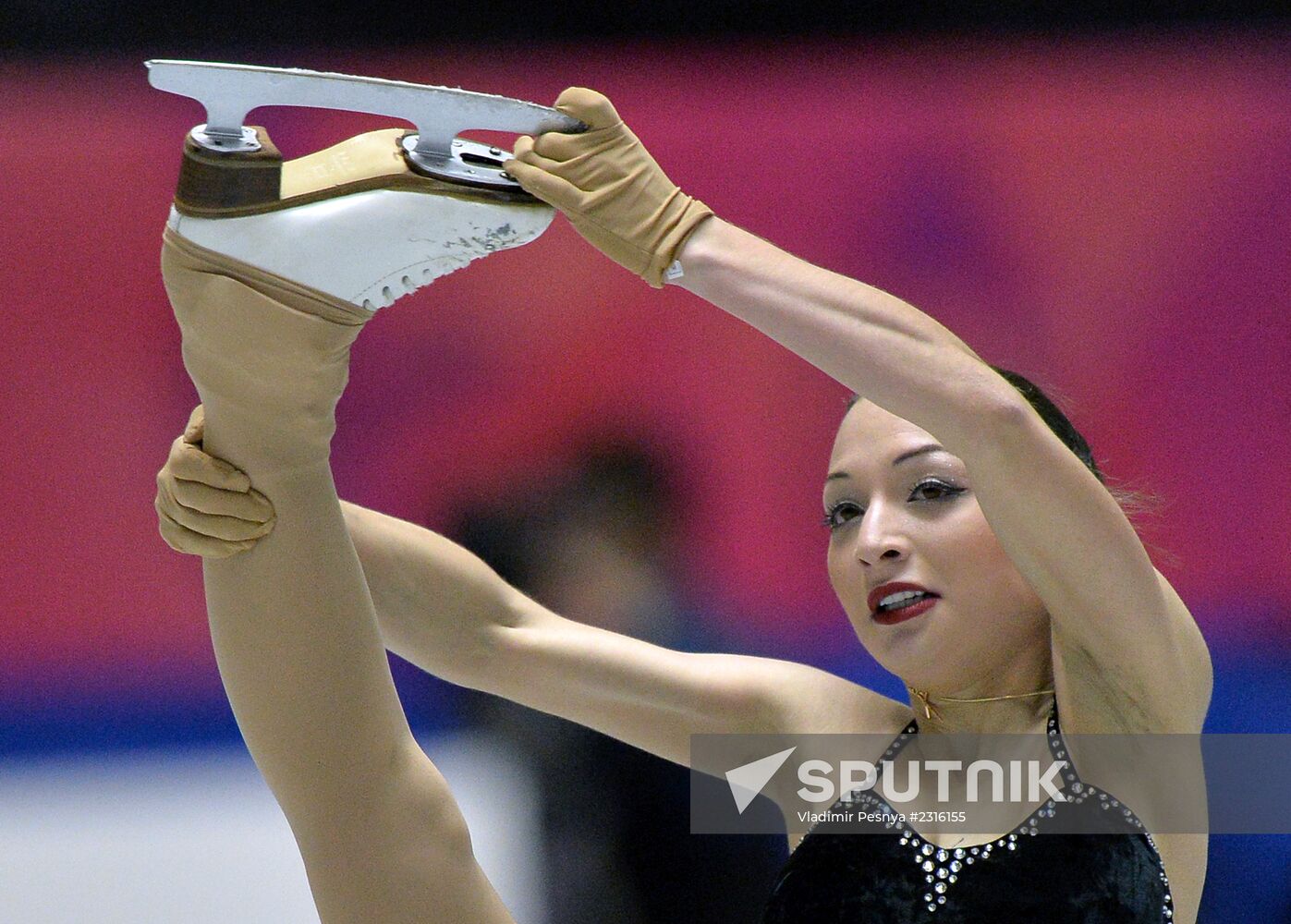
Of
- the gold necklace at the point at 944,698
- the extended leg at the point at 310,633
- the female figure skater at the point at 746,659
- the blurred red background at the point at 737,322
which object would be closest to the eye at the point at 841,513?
the female figure skater at the point at 746,659

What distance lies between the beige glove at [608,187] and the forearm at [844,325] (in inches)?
0.8

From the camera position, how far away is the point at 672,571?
192 centimetres

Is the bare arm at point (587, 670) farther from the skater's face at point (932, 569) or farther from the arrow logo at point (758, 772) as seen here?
the skater's face at point (932, 569)

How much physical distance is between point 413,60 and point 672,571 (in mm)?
749

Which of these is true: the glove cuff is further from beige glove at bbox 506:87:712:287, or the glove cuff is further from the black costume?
the black costume

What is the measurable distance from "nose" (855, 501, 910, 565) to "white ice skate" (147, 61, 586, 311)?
43 cm

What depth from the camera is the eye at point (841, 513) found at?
Result: 1340 millimetres

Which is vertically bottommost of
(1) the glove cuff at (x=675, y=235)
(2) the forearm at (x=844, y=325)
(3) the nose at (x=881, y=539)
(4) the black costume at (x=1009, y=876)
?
(4) the black costume at (x=1009, y=876)

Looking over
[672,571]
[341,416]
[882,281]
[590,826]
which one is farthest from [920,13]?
[590,826]

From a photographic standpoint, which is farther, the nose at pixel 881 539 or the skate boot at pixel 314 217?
the nose at pixel 881 539

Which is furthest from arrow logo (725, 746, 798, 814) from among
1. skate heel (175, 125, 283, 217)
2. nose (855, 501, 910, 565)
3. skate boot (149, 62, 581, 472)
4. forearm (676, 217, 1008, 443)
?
skate heel (175, 125, 283, 217)

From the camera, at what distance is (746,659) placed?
4.85 feet

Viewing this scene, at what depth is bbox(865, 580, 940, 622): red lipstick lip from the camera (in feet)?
4.16

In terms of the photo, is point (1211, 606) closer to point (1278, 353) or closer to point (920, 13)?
point (1278, 353)
